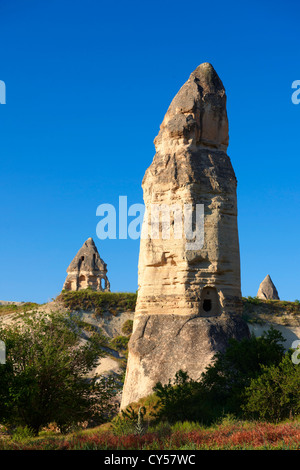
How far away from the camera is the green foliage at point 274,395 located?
11125 millimetres

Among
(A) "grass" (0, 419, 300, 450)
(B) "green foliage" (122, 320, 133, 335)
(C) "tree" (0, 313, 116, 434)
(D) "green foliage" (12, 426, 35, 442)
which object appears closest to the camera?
(A) "grass" (0, 419, 300, 450)

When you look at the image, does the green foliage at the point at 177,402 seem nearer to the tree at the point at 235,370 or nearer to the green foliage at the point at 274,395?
the tree at the point at 235,370

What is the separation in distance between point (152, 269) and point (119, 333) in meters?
18.1

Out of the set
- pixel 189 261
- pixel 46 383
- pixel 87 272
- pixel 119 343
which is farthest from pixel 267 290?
pixel 46 383

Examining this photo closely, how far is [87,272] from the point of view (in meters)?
41.2

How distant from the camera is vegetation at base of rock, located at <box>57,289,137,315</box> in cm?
3303

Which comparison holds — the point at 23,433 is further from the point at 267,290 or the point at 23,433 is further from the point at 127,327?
the point at 267,290

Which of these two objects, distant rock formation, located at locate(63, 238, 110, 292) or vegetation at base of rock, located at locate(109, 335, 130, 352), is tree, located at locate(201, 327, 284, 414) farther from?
distant rock formation, located at locate(63, 238, 110, 292)

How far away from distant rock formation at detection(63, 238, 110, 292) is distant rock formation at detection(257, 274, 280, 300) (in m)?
11.9

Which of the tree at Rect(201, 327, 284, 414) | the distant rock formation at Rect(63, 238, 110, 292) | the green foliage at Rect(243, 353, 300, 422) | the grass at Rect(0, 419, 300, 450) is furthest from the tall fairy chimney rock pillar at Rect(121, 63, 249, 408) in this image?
the distant rock formation at Rect(63, 238, 110, 292)

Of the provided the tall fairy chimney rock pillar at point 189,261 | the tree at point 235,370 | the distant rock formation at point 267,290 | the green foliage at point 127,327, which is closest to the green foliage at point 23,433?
the tall fairy chimney rock pillar at point 189,261

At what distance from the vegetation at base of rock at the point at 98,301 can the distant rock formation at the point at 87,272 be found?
22.5 ft

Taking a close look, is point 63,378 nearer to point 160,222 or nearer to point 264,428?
point 160,222
